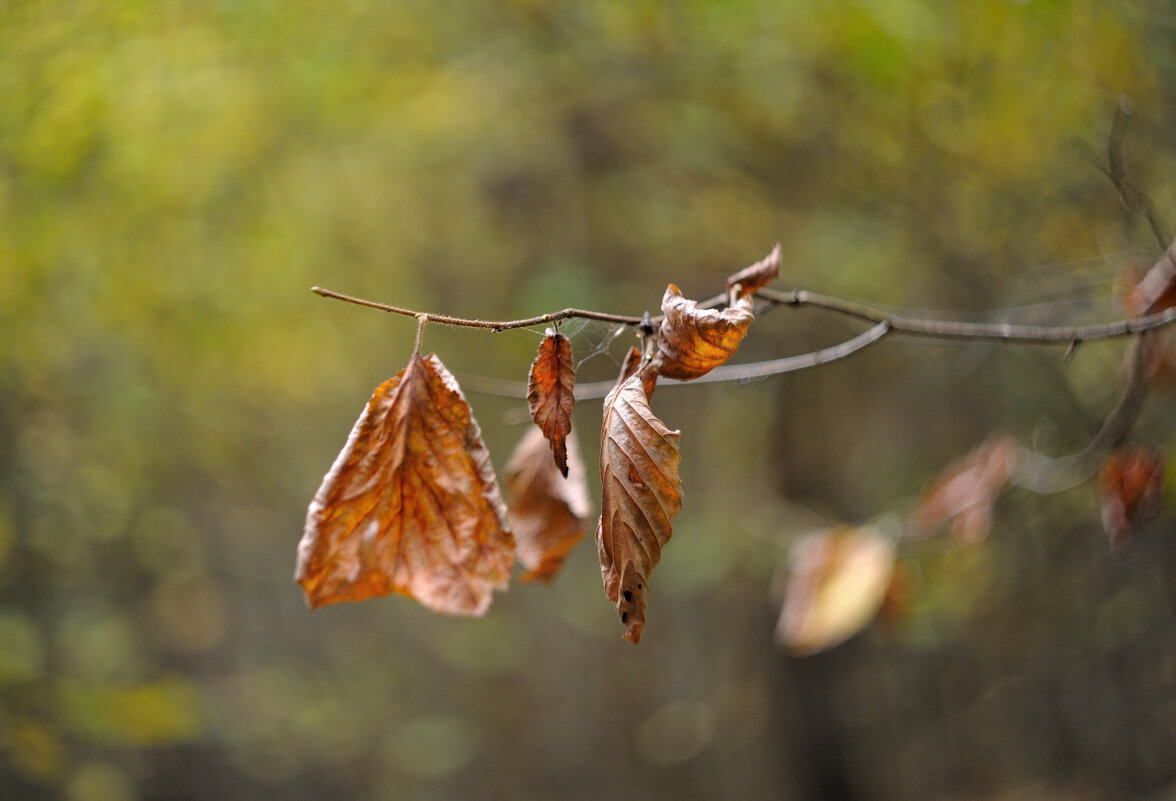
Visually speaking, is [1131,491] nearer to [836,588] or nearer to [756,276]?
[836,588]

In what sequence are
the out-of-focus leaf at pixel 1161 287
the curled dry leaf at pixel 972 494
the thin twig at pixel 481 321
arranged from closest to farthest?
1. the thin twig at pixel 481 321
2. the out-of-focus leaf at pixel 1161 287
3. the curled dry leaf at pixel 972 494

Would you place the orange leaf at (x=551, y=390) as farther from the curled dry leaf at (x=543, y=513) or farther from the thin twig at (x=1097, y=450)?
the thin twig at (x=1097, y=450)

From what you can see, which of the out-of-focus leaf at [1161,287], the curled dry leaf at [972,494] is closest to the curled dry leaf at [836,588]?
the curled dry leaf at [972,494]

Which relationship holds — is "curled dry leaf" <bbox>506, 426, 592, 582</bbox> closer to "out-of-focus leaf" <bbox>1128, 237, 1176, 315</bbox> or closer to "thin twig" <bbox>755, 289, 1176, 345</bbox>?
"thin twig" <bbox>755, 289, 1176, 345</bbox>

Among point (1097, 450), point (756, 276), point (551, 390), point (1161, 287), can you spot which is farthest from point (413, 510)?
point (1097, 450)

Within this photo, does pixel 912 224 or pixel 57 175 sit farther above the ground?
pixel 57 175

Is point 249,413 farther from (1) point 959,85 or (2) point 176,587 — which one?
(1) point 959,85

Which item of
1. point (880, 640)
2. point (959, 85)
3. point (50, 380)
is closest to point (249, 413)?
point (50, 380)
